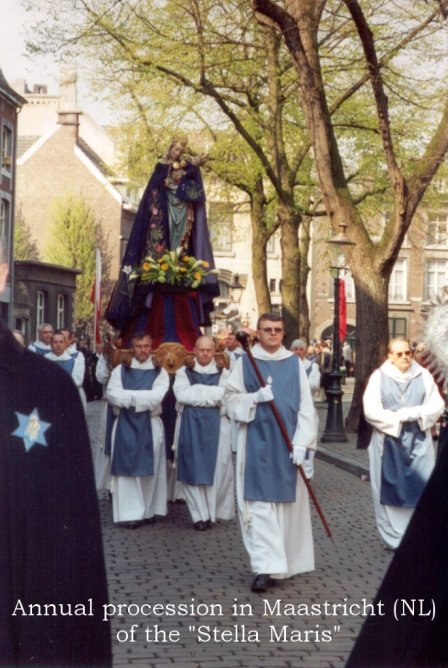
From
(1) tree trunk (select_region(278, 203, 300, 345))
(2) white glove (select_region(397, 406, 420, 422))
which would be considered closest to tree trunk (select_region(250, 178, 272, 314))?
(1) tree trunk (select_region(278, 203, 300, 345))

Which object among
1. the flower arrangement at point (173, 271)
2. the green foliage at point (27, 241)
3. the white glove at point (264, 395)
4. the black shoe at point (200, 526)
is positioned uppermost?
the green foliage at point (27, 241)

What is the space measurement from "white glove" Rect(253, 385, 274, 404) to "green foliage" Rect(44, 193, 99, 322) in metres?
49.9

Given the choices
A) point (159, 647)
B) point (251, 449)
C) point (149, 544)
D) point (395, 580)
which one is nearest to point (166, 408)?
point (149, 544)

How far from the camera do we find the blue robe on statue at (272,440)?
8938 millimetres

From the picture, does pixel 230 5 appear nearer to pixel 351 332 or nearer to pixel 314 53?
pixel 314 53

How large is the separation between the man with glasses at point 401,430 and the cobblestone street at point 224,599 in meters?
0.40

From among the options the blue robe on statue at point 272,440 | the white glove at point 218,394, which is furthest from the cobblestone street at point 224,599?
the white glove at point 218,394

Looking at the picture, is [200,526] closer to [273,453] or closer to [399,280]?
[273,453]

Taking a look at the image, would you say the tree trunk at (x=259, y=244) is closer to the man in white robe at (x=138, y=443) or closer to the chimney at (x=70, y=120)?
the man in white robe at (x=138, y=443)

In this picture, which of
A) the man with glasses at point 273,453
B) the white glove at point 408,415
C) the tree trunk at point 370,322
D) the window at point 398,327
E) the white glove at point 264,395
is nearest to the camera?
the man with glasses at point 273,453

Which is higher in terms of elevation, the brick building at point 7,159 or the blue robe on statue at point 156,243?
the brick building at point 7,159

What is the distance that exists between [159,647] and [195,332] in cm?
695

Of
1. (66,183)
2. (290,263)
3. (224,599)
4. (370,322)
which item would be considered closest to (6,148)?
(66,183)

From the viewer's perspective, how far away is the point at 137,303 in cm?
1345
